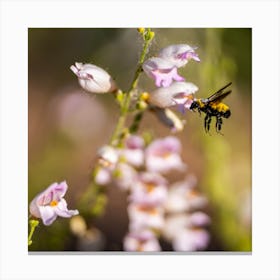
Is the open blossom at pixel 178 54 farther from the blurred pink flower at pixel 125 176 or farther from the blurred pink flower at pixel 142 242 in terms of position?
the blurred pink flower at pixel 142 242

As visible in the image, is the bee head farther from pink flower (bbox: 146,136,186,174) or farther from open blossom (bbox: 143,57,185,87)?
pink flower (bbox: 146,136,186,174)

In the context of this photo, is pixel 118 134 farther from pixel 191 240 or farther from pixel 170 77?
pixel 191 240

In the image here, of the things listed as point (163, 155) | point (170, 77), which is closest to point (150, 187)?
point (163, 155)

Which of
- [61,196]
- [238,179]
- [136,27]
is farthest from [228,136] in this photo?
[61,196]

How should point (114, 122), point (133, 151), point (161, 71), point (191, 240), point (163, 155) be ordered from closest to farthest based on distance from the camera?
point (161, 71) < point (133, 151) < point (163, 155) < point (191, 240) < point (114, 122)

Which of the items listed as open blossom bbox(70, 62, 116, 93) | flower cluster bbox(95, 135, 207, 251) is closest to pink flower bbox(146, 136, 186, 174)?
flower cluster bbox(95, 135, 207, 251)

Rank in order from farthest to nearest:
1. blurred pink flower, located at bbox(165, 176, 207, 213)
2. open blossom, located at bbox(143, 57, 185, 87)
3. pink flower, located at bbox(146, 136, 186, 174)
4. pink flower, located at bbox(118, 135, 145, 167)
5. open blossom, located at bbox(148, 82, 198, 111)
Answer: blurred pink flower, located at bbox(165, 176, 207, 213) < pink flower, located at bbox(146, 136, 186, 174) < pink flower, located at bbox(118, 135, 145, 167) < open blossom, located at bbox(148, 82, 198, 111) < open blossom, located at bbox(143, 57, 185, 87)

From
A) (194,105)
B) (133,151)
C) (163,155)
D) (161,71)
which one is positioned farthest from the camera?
(163,155)

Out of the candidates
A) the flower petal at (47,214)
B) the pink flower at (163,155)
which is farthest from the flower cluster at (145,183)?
the flower petal at (47,214)
